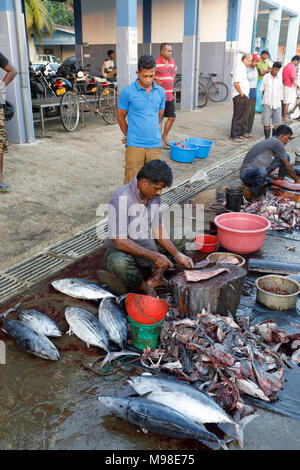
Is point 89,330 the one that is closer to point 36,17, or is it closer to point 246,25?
point 246,25

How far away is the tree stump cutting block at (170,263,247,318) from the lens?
334 cm

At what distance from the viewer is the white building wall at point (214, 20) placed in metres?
15.7

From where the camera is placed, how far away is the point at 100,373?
2926 mm

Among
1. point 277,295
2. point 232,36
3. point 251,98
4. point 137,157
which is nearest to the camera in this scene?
point 277,295

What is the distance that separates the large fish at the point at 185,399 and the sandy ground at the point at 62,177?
7.87 ft

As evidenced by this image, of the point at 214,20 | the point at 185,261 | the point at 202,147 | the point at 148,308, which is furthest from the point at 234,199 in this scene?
the point at 214,20

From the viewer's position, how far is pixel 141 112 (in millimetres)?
5535

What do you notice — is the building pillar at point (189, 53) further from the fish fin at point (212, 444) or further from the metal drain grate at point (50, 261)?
the fish fin at point (212, 444)

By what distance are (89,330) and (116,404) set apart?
0.80 m

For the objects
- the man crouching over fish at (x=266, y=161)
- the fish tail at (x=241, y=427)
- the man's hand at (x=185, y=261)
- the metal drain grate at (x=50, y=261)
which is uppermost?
the man crouching over fish at (x=266, y=161)

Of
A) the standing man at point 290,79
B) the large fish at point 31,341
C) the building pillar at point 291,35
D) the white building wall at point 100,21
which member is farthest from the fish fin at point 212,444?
the building pillar at point 291,35

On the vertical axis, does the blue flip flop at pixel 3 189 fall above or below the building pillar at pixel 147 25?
below

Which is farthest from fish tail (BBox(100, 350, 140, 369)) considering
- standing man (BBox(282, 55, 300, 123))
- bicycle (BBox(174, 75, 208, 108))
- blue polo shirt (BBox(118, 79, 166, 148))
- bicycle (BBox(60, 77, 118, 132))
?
bicycle (BBox(174, 75, 208, 108))

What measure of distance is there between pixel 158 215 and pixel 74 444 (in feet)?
7.35
